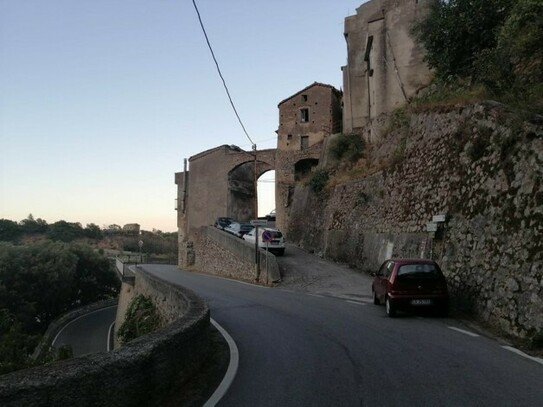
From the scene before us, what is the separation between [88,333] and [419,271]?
4246 cm

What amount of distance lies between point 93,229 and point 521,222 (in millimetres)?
135184

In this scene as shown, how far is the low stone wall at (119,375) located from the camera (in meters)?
3.71

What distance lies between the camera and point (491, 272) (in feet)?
36.7

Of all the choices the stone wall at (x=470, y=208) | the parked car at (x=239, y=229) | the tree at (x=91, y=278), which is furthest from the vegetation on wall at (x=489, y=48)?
the tree at (x=91, y=278)

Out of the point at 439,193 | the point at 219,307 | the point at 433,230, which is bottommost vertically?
the point at 219,307

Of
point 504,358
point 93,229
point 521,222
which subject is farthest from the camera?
point 93,229

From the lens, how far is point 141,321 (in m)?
15.7

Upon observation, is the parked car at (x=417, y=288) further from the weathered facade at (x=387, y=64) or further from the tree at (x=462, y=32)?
the weathered facade at (x=387, y=64)

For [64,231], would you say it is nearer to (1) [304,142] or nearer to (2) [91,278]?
(2) [91,278]

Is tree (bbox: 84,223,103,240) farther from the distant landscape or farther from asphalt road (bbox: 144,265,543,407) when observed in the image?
asphalt road (bbox: 144,265,543,407)

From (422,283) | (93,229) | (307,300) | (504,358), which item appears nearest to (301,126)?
(307,300)

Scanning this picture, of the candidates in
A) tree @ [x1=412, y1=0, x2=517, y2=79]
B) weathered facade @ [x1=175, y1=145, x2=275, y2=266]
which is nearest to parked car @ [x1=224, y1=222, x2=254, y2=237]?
weathered facade @ [x1=175, y1=145, x2=275, y2=266]

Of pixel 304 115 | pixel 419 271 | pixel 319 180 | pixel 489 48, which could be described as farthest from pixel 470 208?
pixel 304 115

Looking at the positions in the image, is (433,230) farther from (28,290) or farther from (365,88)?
(28,290)
